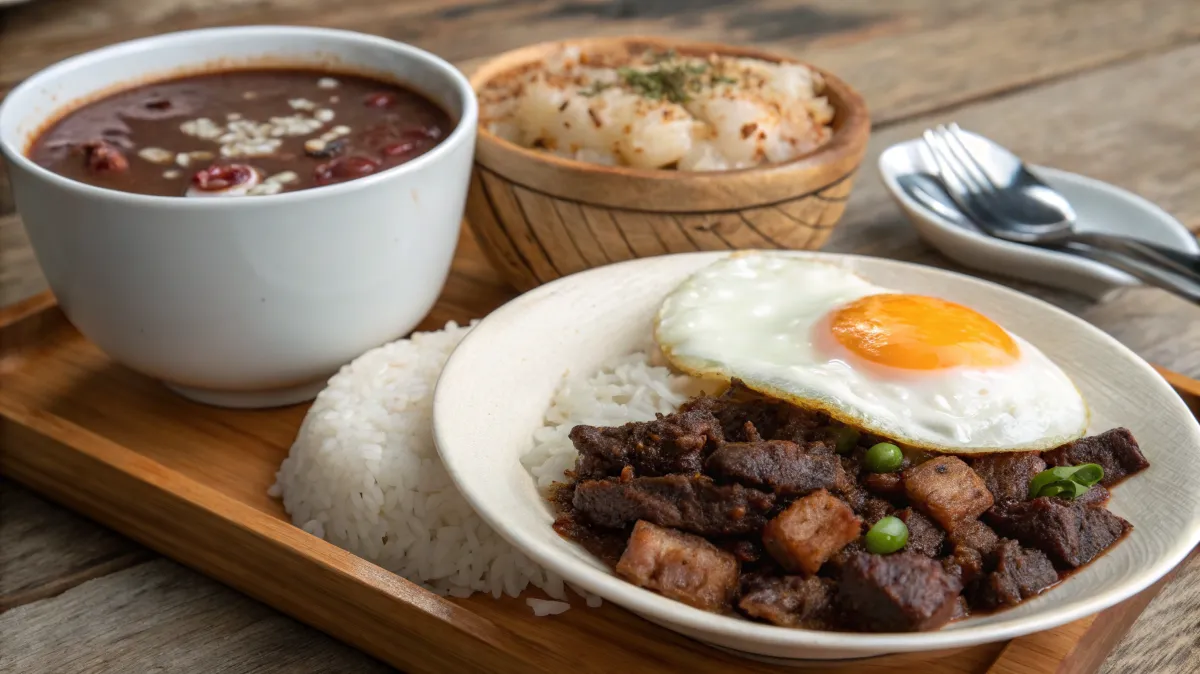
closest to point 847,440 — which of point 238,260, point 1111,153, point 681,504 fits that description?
point 681,504

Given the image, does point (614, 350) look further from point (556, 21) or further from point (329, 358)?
point (556, 21)

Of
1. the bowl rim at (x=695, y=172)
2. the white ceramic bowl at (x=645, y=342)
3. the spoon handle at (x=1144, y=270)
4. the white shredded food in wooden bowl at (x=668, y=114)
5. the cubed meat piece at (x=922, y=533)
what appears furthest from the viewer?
the spoon handle at (x=1144, y=270)

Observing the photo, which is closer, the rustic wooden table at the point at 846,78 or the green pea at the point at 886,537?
the green pea at the point at 886,537

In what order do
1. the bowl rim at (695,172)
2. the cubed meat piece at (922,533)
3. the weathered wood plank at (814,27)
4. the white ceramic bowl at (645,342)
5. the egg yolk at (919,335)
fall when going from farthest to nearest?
1. the weathered wood plank at (814,27)
2. the bowl rim at (695,172)
3. the egg yolk at (919,335)
4. the cubed meat piece at (922,533)
5. the white ceramic bowl at (645,342)

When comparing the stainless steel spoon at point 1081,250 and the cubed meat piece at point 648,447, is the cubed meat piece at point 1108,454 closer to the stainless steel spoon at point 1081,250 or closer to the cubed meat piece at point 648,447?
the cubed meat piece at point 648,447

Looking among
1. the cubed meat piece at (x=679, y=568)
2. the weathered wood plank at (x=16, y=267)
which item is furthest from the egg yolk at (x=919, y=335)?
the weathered wood plank at (x=16, y=267)

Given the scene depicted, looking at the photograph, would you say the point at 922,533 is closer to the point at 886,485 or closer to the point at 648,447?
the point at 886,485

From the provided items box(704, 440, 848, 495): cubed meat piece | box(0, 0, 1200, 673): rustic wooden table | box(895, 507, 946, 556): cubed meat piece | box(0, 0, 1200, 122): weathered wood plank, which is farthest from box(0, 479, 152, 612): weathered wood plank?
box(0, 0, 1200, 122): weathered wood plank
